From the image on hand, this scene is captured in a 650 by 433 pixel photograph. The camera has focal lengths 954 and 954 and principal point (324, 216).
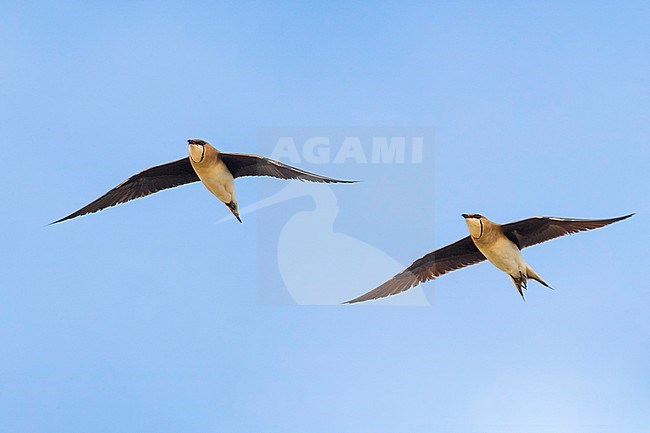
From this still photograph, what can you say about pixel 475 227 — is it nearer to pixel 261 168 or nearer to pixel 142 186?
pixel 261 168

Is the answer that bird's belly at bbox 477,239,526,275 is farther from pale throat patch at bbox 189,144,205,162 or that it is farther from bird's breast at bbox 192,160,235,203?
pale throat patch at bbox 189,144,205,162

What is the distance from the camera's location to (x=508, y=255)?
1752 centimetres

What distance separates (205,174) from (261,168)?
44.1 inches

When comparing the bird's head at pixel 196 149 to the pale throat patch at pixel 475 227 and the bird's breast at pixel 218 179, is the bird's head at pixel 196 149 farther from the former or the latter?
the pale throat patch at pixel 475 227

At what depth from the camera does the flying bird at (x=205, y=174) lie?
705 inches

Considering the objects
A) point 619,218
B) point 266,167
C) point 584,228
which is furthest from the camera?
point 266,167

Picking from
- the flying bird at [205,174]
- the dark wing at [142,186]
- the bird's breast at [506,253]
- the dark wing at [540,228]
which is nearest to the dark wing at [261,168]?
the flying bird at [205,174]

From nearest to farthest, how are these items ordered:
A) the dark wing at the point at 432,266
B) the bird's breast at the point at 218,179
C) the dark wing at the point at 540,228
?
the dark wing at the point at 540,228 < the bird's breast at the point at 218,179 < the dark wing at the point at 432,266

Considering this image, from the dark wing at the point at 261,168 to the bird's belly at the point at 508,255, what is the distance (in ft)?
10.7

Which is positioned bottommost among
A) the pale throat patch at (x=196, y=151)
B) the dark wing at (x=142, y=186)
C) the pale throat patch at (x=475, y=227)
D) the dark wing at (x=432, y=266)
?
the dark wing at (x=432, y=266)

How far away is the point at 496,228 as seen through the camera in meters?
17.5

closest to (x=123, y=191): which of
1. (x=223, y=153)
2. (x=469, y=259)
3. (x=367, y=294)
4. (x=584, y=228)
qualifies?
(x=223, y=153)

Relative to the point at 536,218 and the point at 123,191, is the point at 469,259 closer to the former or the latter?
the point at 536,218

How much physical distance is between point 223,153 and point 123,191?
268 cm
